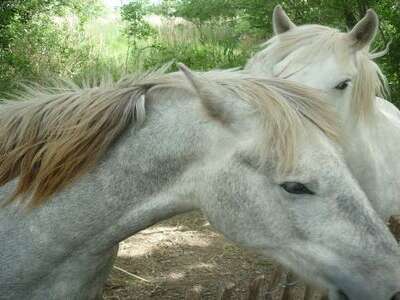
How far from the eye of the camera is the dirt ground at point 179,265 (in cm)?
379

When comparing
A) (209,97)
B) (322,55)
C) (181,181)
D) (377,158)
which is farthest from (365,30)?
(181,181)

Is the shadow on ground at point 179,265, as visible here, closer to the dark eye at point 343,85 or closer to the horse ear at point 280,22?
the dark eye at point 343,85

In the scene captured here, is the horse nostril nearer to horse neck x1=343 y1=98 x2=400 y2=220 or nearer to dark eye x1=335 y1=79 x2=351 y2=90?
horse neck x1=343 y1=98 x2=400 y2=220

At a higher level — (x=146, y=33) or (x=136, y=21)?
(x=136, y=21)

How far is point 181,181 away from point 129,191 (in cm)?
20

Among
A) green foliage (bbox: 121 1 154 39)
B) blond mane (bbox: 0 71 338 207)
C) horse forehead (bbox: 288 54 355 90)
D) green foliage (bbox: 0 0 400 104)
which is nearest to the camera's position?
blond mane (bbox: 0 71 338 207)

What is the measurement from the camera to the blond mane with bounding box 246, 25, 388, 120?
2.66m

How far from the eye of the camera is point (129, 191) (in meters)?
1.63

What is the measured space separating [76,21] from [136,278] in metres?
7.64

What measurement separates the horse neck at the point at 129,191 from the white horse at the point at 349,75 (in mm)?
1200

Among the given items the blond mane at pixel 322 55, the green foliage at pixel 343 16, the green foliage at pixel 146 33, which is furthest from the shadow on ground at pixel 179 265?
the green foliage at pixel 343 16

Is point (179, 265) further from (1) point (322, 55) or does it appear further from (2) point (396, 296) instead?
(2) point (396, 296)

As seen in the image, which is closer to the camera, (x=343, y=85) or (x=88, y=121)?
(x=88, y=121)

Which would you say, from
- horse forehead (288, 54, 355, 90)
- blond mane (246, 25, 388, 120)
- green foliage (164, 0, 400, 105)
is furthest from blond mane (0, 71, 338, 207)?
green foliage (164, 0, 400, 105)
